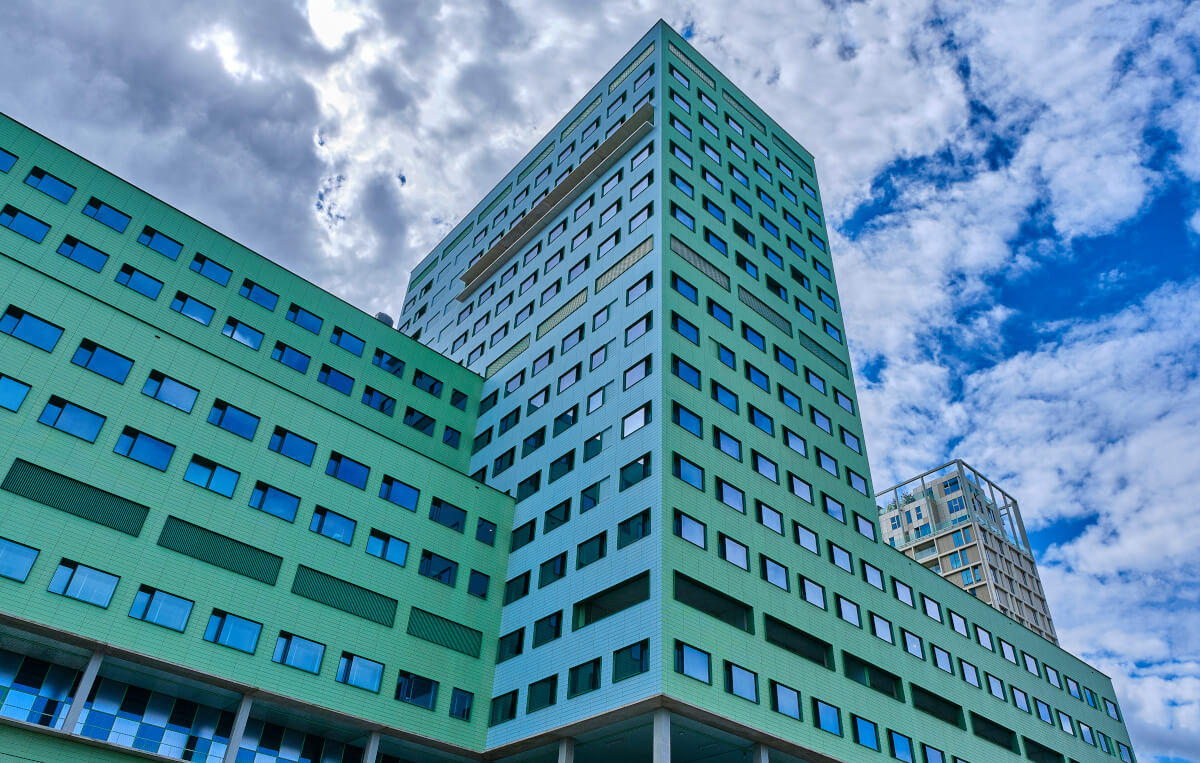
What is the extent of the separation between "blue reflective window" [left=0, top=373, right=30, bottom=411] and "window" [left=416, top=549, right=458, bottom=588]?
56.0 ft

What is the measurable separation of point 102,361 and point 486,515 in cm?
1822

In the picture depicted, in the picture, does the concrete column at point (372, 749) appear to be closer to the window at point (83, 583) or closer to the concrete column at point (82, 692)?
the concrete column at point (82, 692)

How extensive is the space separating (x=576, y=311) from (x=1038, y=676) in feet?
119

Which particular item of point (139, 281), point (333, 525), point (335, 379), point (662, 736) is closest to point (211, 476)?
point (333, 525)

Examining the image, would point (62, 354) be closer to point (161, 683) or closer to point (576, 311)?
point (161, 683)

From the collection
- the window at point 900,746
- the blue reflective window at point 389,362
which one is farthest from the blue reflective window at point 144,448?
the window at point 900,746

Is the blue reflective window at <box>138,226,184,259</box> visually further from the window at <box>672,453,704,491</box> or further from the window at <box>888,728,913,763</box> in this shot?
the window at <box>888,728,913,763</box>

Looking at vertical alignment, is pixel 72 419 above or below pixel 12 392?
below

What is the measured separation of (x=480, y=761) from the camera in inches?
1399

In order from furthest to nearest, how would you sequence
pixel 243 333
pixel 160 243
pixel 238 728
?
1. pixel 243 333
2. pixel 160 243
3. pixel 238 728

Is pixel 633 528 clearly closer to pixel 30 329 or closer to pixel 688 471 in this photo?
pixel 688 471

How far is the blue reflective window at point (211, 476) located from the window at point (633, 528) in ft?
52.9

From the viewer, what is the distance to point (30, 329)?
3209cm

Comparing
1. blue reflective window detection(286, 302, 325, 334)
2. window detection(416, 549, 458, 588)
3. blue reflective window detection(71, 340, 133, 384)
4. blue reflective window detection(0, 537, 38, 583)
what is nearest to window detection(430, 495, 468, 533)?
window detection(416, 549, 458, 588)
